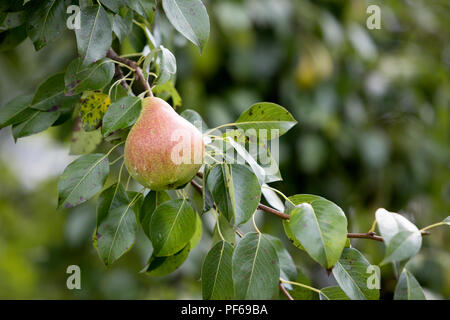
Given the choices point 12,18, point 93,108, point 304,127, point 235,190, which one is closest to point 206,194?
point 235,190

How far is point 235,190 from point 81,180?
0.54ft

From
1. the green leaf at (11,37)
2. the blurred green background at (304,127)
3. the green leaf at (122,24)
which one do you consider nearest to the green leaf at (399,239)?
the green leaf at (122,24)

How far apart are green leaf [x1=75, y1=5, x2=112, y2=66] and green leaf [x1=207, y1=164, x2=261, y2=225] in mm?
156

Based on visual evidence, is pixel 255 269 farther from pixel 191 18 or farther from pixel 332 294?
pixel 191 18

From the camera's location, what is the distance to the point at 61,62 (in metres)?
1.51

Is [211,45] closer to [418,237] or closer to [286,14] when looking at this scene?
[286,14]

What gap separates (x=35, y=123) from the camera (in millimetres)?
558

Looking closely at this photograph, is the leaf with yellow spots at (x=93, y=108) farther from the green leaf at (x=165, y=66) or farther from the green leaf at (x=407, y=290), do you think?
the green leaf at (x=407, y=290)

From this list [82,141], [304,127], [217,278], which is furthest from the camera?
[304,127]

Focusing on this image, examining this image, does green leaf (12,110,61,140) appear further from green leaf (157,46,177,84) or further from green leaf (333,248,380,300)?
green leaf (333,248,380,300)

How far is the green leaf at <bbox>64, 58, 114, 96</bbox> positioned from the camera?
1.59ft

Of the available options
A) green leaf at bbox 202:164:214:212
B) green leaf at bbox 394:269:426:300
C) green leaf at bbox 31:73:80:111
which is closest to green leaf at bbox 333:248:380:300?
green leaf at bbox 394:269:426:300

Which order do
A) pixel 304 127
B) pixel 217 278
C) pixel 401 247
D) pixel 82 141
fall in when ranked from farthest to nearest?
pixel 304 127
pixel 82 141
pixel 217 278
pixel 401 247

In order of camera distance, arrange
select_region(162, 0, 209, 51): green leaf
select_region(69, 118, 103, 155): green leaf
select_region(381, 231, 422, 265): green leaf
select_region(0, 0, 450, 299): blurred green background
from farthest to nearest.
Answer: select_region(0, 0, 450, 299): blurred green background → select_region(69, 118, 103, 155): green leaf → select_region(162, 0, 209, 51): green leaf → select_region(381, 231, 422, 265): green leaf
